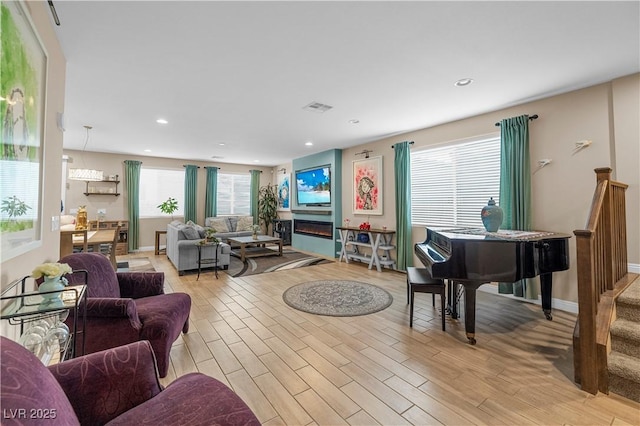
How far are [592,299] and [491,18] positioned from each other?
2.13m

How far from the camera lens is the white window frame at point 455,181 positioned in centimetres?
401

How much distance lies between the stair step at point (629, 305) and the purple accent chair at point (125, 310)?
353cm

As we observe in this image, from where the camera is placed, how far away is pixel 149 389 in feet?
3.95

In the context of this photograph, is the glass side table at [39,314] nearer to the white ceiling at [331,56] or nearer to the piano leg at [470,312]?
the white ceiling at [331,56]

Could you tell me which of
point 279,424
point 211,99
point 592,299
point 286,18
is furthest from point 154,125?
point 592,299

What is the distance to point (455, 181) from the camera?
4.43m

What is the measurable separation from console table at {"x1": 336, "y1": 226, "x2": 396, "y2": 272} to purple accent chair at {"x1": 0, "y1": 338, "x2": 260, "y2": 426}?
4.32 metres

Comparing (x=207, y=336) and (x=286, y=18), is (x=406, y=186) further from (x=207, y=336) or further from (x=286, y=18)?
(x=207, y=336)

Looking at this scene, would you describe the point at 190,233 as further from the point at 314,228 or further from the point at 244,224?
the point at 314,228

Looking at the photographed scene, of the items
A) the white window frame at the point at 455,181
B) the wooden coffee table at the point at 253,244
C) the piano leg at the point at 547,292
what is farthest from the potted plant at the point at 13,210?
the white window frame at the point at 455,181

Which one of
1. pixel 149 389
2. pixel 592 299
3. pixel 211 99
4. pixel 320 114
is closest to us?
pixel 149 389

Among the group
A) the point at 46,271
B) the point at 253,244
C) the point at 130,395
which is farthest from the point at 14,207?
the point at 253,244

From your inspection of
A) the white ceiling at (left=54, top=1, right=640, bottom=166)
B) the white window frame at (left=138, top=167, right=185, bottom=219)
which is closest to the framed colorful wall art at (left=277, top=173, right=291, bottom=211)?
the white window frame at (left=138, top=167, right=185, bottom=219)

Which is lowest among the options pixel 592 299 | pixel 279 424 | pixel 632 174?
pixel 279 424
